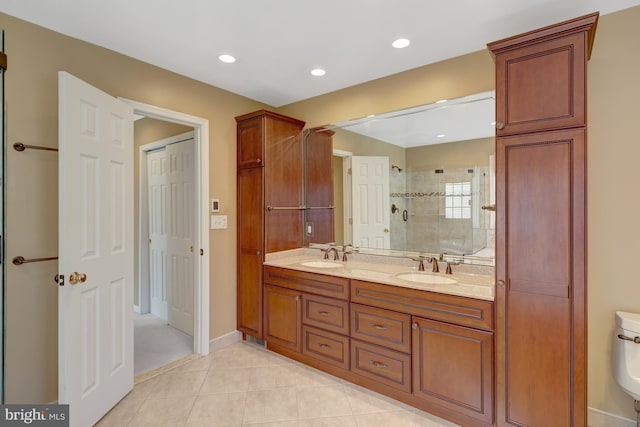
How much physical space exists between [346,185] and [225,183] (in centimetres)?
120

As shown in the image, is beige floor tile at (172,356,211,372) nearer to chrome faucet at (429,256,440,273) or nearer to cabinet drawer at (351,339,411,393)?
cabinet drawer at (351,339,411,393)

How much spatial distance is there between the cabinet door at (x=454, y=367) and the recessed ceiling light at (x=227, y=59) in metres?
2.34

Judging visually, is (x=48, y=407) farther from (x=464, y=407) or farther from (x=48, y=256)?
(x=464, y=407)

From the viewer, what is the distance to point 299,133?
133 inches

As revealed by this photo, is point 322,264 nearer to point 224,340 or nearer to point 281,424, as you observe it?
point 224,340

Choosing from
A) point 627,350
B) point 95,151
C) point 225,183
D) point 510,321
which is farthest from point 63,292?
point 627,350

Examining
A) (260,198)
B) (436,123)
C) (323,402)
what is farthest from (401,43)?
(323,402)

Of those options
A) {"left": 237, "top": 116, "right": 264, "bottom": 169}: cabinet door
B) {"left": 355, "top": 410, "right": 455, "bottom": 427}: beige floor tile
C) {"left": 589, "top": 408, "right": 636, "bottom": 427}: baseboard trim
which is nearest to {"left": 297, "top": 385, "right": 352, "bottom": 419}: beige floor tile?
{"left": 355, "top": 410, "right": 455, "bottom": 427}: beige floor tile

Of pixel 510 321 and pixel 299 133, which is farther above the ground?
pixel 299 133

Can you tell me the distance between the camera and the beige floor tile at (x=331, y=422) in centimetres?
197

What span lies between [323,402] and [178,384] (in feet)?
3.80

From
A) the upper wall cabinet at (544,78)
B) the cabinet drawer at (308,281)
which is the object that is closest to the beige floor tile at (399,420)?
the cabinet drawer at (308,281)

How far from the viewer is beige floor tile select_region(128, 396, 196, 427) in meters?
2.00

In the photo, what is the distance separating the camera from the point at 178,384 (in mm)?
2451
